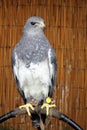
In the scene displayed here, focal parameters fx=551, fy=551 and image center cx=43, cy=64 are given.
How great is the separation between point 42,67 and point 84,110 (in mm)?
1872

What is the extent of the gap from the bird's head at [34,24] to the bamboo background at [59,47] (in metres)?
1.60

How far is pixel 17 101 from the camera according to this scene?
5.49 meters

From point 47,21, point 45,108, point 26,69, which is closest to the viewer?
point 45,108

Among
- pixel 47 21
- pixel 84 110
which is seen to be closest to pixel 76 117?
pixel 84 110

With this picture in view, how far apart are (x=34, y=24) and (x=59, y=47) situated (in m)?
1.74

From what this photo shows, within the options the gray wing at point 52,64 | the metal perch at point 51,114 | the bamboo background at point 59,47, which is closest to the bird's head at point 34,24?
the gray wing at point 52,64

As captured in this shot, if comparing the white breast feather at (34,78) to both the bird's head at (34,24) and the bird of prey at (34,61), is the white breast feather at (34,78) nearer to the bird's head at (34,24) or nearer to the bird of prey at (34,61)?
the bird of prey at (34,61)

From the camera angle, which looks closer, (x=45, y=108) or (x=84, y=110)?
(x=45, y=108)

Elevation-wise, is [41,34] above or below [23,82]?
above

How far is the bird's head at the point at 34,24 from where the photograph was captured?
371 centimetres

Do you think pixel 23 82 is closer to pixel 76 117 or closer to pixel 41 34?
pixel 41 34

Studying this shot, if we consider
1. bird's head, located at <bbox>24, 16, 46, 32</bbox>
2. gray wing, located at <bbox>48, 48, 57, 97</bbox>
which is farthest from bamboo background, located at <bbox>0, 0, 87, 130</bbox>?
bird's head, located at <bbox>24, 16, 46, 32</bbox>

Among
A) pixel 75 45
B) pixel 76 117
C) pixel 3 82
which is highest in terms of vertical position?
pixel 75 45

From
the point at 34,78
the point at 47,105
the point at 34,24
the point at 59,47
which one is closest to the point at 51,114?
the point at 47,105
